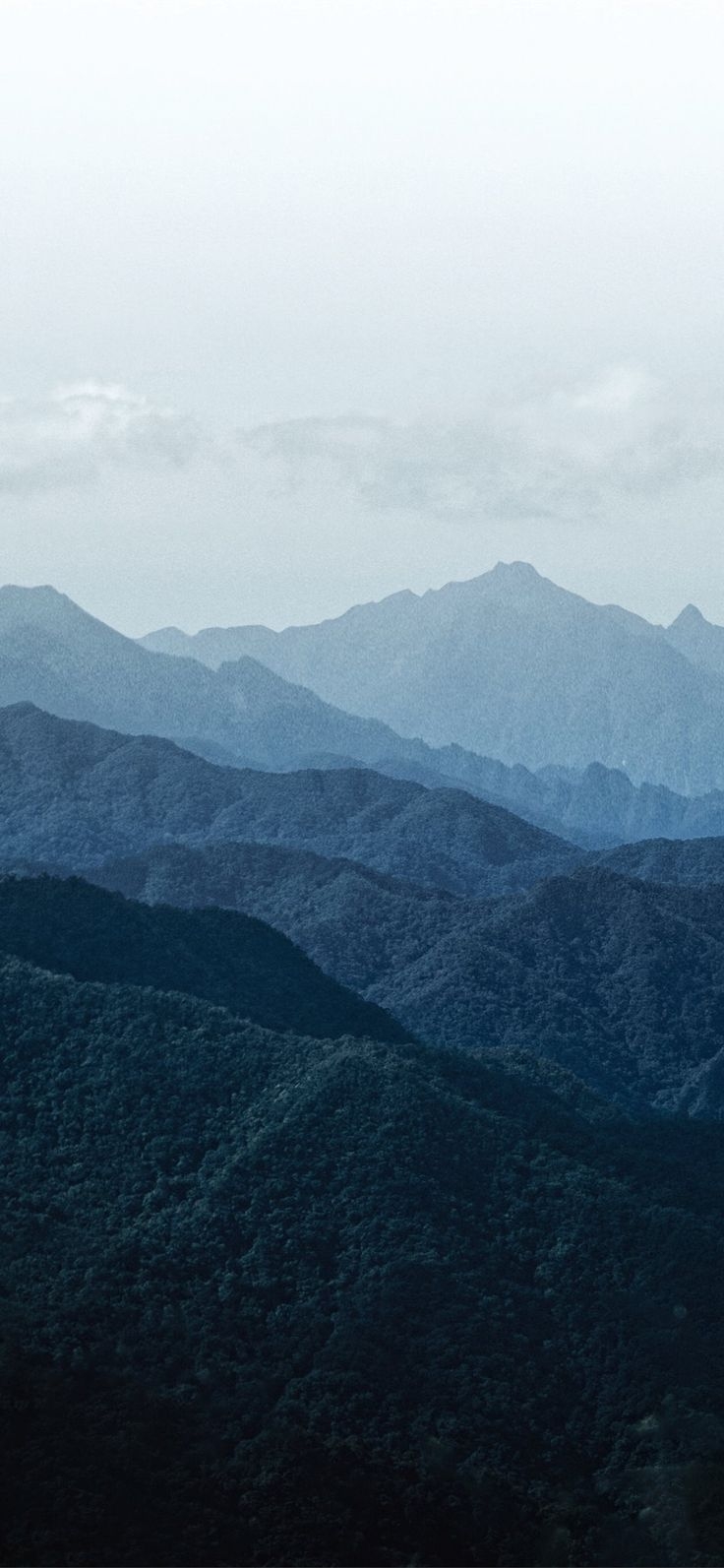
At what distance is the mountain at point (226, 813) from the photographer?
399 feet

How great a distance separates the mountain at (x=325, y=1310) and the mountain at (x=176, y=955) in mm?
5793

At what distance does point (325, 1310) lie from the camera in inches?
1416

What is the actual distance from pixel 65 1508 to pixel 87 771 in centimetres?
10861

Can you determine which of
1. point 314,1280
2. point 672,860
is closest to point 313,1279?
point 314,1280

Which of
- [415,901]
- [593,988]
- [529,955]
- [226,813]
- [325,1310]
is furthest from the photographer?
[226,813]

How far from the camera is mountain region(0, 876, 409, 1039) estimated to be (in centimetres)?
5281

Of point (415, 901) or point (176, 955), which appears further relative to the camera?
point (415, 901)

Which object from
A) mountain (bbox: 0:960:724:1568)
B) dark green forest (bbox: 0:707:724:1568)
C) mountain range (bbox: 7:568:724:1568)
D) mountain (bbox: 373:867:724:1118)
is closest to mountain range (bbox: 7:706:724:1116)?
mountain (bbox: 373:867:724:1118)

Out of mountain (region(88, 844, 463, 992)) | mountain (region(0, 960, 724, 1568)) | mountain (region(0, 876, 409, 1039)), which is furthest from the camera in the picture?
mountain (region(88, 844, 463, 992))

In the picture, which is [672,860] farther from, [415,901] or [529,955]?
[529,955]

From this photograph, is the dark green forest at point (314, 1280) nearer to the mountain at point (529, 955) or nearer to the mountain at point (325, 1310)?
the mountain at point (325, 1310)

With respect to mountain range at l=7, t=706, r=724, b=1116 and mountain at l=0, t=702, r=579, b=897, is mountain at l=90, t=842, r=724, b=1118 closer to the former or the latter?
mountain range at l=7, t=706, r=724, b=1116

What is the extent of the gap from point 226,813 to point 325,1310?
97173 millimetres

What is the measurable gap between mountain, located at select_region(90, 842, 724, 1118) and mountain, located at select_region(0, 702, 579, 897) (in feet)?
71.3
